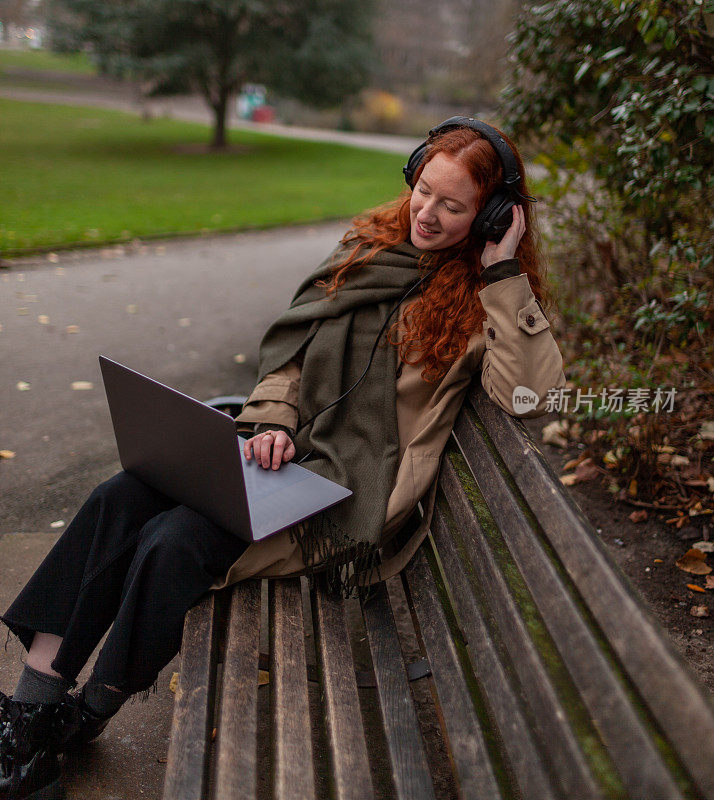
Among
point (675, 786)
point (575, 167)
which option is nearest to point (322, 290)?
point (675, 786)

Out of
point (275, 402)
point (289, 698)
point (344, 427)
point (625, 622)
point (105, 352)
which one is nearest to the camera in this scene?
point (625, 622)

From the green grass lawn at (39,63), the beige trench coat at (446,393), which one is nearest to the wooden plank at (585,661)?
the beige trench coat at (446,393)

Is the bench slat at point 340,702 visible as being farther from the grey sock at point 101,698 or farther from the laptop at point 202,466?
the grey sock at point 101,698

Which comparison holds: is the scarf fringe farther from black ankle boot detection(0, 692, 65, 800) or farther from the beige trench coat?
black ankle boot detection(0, 692, 65, 800)

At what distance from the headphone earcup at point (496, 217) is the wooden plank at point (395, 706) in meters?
1.12

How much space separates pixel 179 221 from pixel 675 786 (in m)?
9.86

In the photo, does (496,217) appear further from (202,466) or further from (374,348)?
(202,466)

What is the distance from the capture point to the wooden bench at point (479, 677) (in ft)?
4.14

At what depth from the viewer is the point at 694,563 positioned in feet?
10.7

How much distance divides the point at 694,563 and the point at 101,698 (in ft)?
7.89

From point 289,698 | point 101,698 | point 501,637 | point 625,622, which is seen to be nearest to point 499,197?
point 501,637

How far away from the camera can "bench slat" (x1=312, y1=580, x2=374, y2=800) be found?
5.47ft

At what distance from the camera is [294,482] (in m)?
2.31

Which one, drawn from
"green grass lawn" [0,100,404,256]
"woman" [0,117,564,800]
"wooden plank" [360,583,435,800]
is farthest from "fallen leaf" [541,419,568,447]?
"green grass lawn" [0,100,404,256]
